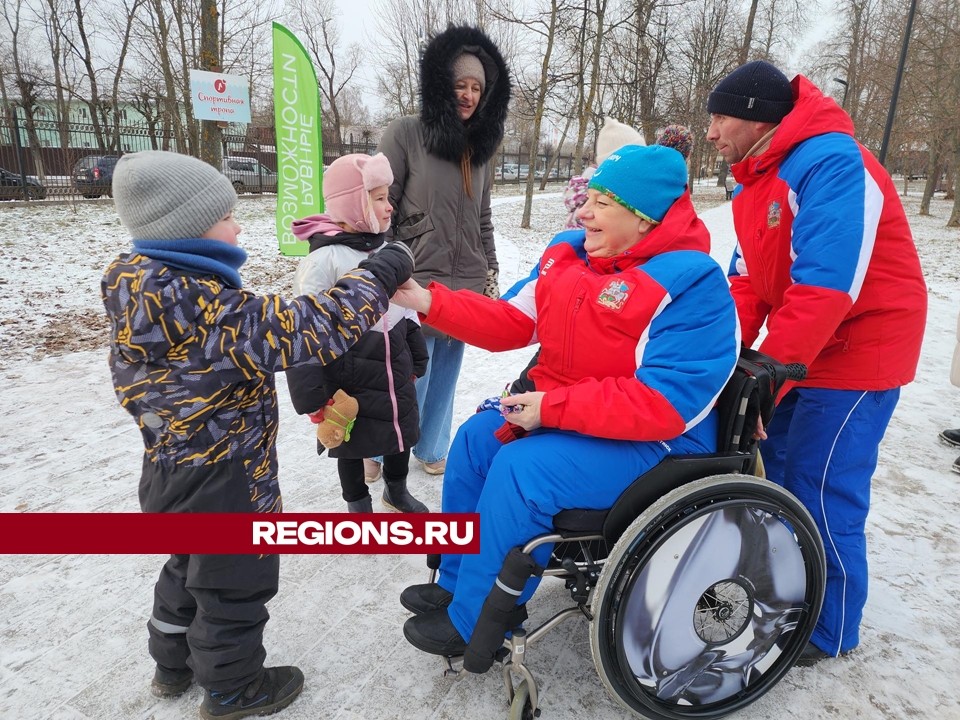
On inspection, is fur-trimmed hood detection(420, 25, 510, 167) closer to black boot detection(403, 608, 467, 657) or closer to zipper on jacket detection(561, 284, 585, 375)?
zipper on jacket detection(561, 284, 585, 375)

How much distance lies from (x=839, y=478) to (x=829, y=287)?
2.21ft

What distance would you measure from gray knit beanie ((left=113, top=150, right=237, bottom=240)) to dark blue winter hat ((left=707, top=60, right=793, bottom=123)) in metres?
1.64

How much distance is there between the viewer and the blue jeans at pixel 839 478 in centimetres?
203

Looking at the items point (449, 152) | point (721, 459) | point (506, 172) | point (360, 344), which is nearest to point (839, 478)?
point (721, 459)

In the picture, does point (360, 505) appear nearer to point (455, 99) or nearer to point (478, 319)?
point (478, 319)

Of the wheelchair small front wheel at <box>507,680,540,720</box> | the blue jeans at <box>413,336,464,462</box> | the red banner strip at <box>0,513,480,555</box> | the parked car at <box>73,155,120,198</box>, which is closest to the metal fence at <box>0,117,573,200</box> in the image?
the parked car at <box>73,155,120,198</box>

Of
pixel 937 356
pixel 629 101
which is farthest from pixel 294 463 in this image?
pixel 629 101

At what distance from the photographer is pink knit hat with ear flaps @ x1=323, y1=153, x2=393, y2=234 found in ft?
7.63

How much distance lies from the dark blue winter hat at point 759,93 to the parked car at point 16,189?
15.8 metres

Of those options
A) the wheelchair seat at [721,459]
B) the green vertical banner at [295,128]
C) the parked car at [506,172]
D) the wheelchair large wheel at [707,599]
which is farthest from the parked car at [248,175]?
the wheelchair large wheel at [707,599]

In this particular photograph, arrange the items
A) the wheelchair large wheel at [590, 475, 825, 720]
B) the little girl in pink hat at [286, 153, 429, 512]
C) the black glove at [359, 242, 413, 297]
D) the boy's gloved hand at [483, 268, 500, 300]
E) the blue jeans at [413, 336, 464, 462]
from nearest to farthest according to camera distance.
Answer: the wheelchair large wheel at [590, 475, 825, 720] → the black glove at [359, 242, 413, 297] → the little girl in pink hat at [286, 153, 429, 512] → the blue jeans at [413, 336, 464, 462] → the boy's gloved hand at [483, 268, 500, 300]

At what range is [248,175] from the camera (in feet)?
66.5

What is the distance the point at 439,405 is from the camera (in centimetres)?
335

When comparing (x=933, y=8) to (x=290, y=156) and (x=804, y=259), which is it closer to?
(x=290, y=156)
